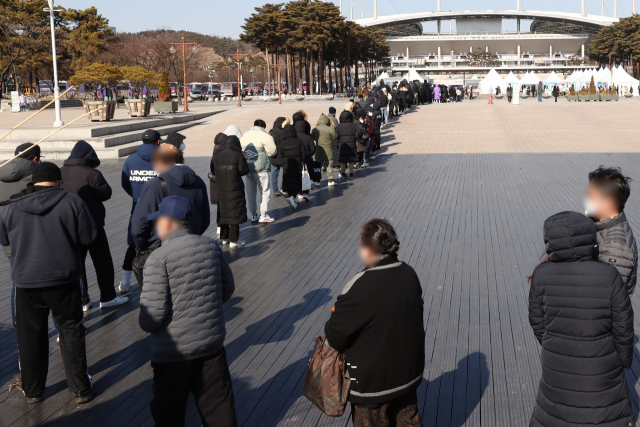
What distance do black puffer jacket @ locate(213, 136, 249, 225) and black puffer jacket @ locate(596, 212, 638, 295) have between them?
16.6 ft

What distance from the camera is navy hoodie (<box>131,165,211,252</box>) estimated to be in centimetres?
521

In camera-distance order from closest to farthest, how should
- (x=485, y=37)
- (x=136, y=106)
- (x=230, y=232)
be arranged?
(x=230, y=232) < (x=136, y=106) < (x=485, y=37)

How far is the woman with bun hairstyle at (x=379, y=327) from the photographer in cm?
284

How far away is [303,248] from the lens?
8273 mm

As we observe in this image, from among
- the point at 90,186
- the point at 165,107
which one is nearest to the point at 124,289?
the point at 90,186

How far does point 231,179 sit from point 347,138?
6.17 meters

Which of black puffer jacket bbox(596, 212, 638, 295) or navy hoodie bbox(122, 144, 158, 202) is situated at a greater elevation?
navy hoodie bbox(122, 144, 158, 202)

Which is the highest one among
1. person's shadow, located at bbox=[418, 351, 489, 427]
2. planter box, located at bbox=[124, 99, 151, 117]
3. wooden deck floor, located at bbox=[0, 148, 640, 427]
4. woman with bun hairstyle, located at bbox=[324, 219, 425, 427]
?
planter box, located at bbox=[124, 99, 151, 117]

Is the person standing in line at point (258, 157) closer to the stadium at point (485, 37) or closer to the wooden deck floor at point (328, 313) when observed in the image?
the wooden deck floor at point (328, 313)

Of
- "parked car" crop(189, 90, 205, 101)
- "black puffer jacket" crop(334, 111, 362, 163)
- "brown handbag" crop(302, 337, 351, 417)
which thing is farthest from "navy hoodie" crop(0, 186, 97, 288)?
"parked car" crop(189, 90, 205, 101)

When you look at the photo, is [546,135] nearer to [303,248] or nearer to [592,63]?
[303,248]

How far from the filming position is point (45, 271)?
158 inches

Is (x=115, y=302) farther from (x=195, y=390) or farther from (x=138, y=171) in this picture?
(x=195, y=390)

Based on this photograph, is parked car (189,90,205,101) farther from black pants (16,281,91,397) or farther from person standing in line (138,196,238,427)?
person standing in line (138,196,238,427)
